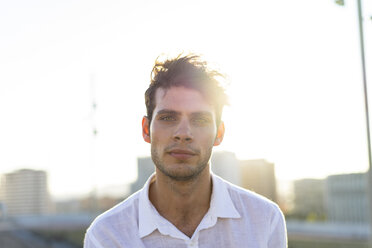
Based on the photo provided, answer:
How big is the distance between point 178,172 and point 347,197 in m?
126

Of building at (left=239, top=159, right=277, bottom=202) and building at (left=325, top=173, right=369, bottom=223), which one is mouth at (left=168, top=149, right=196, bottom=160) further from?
building at (left=325, top=173, right=369, bottom=223)

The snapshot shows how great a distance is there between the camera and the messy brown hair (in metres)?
2.84

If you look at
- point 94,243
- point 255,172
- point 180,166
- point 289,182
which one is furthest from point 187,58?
point 289,182

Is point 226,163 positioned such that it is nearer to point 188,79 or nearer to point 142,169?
point 188,79

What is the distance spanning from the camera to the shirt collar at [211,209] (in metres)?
2.76

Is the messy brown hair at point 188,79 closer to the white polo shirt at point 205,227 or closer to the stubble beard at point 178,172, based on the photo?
the stubble beard at point 178,172

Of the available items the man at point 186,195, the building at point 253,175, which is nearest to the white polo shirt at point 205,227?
the man at point 186,195

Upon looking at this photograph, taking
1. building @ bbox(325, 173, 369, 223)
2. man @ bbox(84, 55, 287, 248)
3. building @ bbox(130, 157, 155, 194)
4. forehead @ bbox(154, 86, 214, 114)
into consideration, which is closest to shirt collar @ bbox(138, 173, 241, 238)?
man @ bbox(84, 55, 287, 248)

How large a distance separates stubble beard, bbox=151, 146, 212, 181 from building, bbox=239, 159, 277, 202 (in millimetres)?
71336

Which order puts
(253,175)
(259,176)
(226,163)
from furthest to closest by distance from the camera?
(259,176) < (253,175) < (226,163)

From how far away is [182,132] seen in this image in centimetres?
267

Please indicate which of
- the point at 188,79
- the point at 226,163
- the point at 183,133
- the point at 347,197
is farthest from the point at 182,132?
the point at 347,197

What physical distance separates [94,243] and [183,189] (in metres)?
0.55

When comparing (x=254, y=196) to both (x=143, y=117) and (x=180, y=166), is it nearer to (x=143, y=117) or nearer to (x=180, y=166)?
(x=180, y=166)
